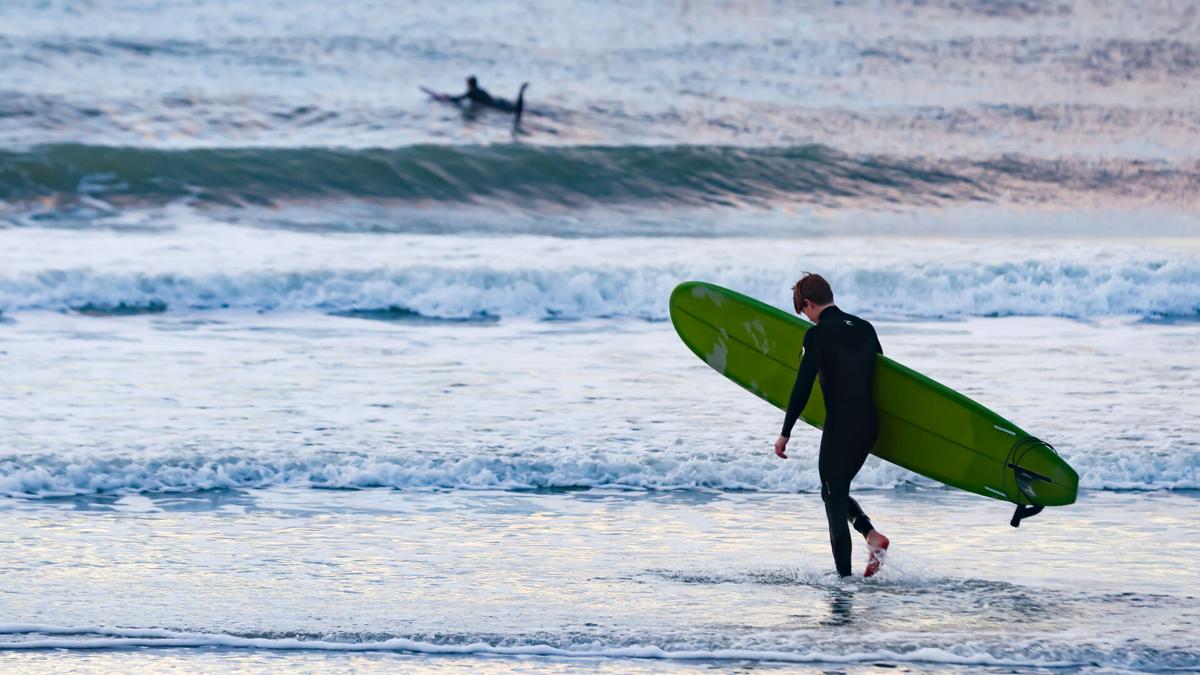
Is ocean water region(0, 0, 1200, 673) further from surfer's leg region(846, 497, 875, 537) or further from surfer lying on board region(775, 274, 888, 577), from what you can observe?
surfer lying on board region(775, 274, 888, 577)

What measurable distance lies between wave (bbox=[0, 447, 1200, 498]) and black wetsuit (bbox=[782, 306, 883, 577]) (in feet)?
5.77

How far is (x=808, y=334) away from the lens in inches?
211

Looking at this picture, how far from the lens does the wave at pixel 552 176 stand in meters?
22.3

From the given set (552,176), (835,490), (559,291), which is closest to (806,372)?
(835,490)

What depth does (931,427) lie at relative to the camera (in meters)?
5.86

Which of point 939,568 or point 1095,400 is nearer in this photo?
point 939,568

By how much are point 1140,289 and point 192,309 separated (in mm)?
9674

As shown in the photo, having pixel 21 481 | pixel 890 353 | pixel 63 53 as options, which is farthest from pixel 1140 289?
pixel 63 53

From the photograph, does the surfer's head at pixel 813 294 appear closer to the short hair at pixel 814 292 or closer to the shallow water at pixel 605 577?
the short hair at pixel 814 292

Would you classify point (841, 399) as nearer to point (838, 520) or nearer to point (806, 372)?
point (806, 372)

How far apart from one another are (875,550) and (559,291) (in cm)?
896

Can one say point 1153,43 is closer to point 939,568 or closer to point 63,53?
point 63,53

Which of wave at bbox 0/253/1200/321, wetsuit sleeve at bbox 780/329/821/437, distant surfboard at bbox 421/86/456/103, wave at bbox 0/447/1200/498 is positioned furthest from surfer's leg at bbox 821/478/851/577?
distant surfboard at bbox 421/86/456/103

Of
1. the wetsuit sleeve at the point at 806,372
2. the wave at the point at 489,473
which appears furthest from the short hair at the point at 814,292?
the wave at the point at 489,473
